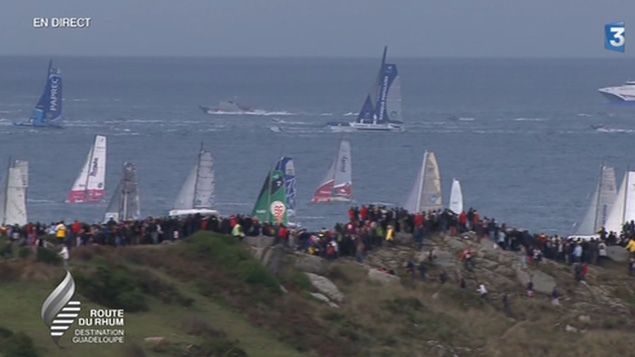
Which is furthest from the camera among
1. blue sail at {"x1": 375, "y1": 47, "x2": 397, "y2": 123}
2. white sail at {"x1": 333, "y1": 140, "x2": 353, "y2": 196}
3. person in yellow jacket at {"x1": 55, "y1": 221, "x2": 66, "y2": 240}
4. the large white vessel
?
the large white vessel

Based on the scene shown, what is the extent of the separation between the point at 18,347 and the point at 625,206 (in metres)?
30.7

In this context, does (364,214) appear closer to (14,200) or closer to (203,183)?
(14,200)

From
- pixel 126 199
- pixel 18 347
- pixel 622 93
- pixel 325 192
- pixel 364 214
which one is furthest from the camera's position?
pixel 622 93

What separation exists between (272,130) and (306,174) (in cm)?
3924

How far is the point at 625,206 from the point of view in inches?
2035

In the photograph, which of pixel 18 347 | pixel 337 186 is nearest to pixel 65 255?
pixel 18 347

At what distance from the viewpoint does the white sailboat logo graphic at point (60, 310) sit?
87.8 feet

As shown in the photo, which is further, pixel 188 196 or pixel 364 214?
pixel 188 196

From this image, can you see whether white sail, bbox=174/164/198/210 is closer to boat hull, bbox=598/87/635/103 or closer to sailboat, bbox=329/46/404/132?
sailboat, bbox=329/46/404/132

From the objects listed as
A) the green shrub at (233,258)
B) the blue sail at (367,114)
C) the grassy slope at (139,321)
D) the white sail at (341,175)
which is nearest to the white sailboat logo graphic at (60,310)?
the grassy slope at (139,321)

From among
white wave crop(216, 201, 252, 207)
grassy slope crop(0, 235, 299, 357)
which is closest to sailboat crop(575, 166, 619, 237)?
grassy slope crop(0, 235, 299, 357)

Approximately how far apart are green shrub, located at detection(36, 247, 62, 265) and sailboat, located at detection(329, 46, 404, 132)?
82004mm

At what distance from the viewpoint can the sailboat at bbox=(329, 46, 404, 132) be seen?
384 feet

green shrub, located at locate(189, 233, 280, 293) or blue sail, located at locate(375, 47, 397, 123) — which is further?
blue sail, located at locate(375, 47, 397, 123)
